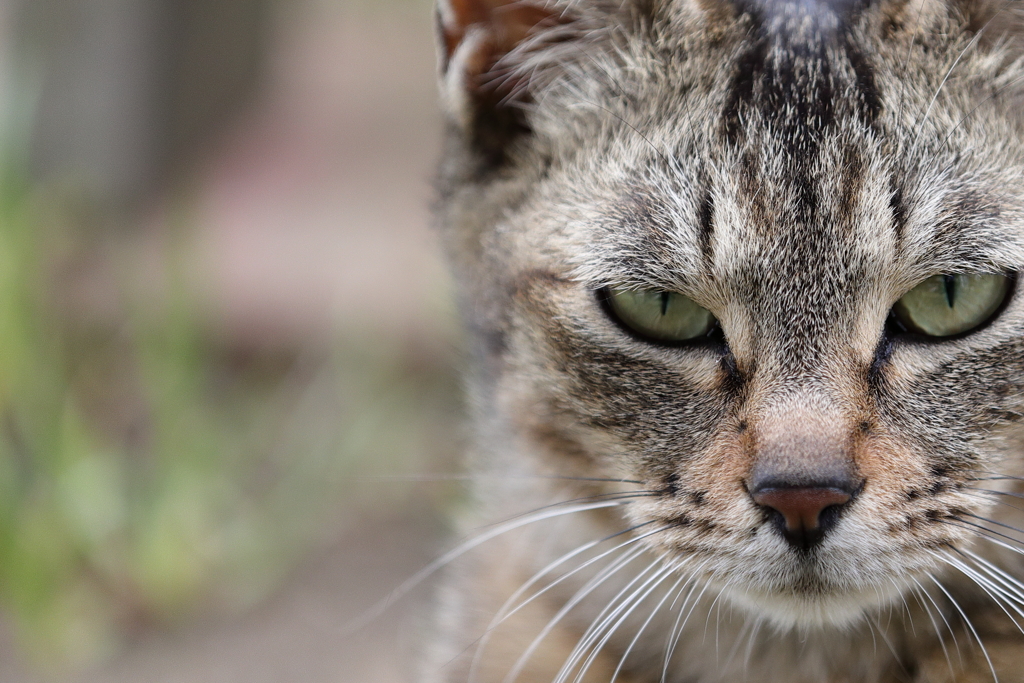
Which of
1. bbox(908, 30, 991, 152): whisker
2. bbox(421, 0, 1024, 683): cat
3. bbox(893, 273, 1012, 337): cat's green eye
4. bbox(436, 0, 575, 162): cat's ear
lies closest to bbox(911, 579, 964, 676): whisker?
bbox(421, 0, 1024, 683): cat

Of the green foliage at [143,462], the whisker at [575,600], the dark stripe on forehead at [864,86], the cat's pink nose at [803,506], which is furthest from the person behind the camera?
the green foliage at [143,462]

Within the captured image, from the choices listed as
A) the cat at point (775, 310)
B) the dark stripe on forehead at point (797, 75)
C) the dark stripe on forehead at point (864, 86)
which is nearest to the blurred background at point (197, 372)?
the cat at point (775, 310)

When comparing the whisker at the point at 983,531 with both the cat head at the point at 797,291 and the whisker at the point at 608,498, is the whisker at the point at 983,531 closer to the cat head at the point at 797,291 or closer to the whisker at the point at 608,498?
the cat head at the point at 797,291

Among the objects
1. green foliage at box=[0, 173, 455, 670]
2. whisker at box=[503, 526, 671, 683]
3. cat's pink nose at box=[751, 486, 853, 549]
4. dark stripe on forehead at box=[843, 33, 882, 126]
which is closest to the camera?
cat's pink nose at box=[751, 486, 853, 549]

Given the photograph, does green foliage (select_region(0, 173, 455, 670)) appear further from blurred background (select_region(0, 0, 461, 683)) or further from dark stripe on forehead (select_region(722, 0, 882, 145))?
dark stripe on forehead (select_region(722, 0, 882, 145))

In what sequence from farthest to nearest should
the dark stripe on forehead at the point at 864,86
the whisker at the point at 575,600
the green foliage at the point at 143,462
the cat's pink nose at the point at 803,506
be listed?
the green foliage at the point at 143,462, the whisker at the point at 575,600, the dark stripe on forehead at the point at 864,86, the cat's pink nose at the point at 803,506

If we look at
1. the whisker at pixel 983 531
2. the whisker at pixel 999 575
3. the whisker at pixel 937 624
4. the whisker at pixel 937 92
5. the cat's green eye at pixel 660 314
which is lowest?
the whisker at pixel 937 624

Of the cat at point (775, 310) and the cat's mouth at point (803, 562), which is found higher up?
the cat at point (775, 310)
